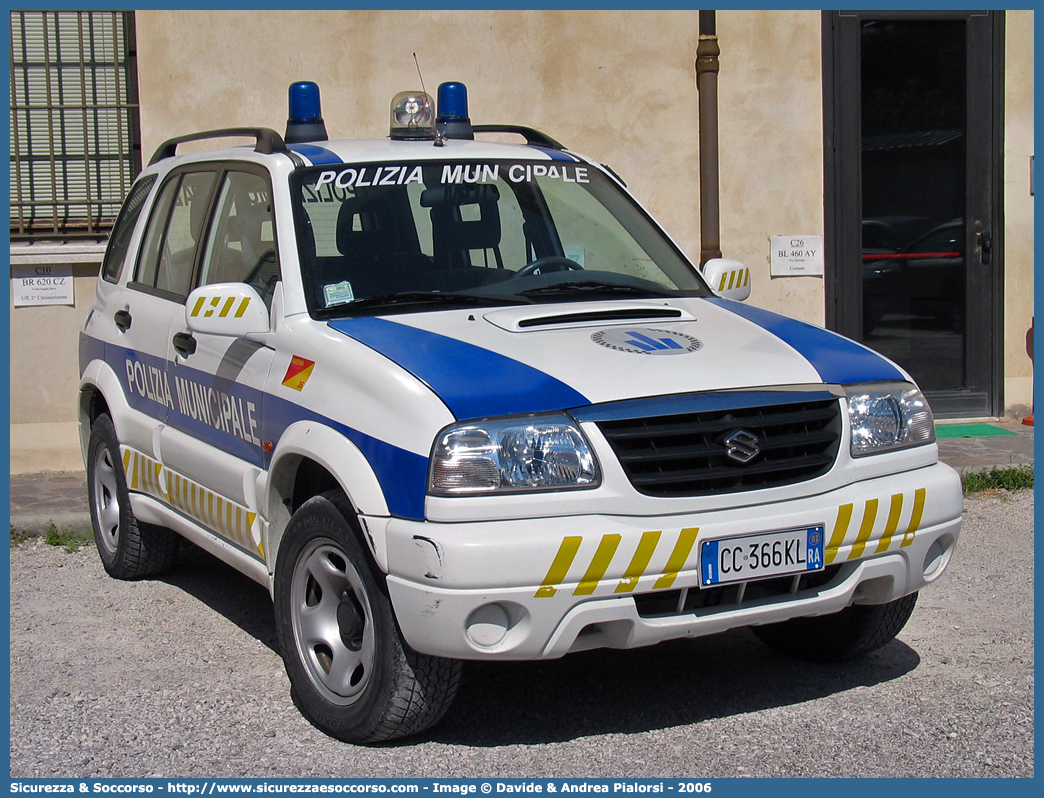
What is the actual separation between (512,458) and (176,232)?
2.54 m

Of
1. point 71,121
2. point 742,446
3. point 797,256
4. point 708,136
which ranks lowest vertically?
point 742,446

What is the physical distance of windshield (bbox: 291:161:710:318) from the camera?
14.2 feet

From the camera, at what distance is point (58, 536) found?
6.65 metres

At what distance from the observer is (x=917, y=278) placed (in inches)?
376

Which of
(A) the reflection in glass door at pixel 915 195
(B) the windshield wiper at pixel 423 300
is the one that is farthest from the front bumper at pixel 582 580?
(A) the reflection in glass door at pixel 915 195

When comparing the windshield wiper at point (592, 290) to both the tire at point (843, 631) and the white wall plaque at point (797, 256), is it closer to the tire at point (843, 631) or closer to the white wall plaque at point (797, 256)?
the tire at point (843, 631)

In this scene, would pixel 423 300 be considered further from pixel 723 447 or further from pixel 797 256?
pixel 797 256

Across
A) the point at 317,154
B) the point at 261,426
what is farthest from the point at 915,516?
the point at 317,154

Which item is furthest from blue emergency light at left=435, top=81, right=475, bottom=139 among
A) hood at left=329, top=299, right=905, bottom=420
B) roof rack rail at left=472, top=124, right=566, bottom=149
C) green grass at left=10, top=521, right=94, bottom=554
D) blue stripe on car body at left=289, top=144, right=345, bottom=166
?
green grass at left=10, top=521, right=94, bottom=554

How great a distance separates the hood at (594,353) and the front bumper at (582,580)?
1.16 ft

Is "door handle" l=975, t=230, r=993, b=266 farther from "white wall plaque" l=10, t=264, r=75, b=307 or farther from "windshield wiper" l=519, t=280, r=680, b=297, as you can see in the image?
"white wall plaque" l=10, t=264, r=75, b=307

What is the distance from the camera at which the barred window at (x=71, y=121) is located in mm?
8359

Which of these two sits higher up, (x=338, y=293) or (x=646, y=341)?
(x=338, y=293)

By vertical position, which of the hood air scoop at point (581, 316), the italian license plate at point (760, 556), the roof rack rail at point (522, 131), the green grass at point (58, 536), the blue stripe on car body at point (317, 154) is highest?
the roof rack rail at point (522, 131)
